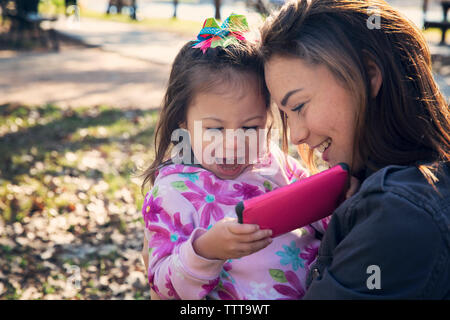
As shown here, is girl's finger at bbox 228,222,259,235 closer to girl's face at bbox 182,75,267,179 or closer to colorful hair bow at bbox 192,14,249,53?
girl's face at bbox 182,75,267,179

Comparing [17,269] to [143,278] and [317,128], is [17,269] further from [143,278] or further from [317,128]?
[317,128]

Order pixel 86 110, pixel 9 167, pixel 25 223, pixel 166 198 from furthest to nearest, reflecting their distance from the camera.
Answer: pixel 86 110 < pixel 9 167 < pixel 25 223 < pixel 166 198

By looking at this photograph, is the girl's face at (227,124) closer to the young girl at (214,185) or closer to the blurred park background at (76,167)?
the young girl at (214,185)

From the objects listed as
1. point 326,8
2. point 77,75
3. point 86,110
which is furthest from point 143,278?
point 77,75

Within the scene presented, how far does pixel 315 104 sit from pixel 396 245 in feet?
2.05

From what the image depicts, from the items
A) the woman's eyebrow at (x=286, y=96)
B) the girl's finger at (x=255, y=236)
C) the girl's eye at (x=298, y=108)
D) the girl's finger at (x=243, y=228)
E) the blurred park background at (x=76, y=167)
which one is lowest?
the blurred park background at (x=76, y=167)

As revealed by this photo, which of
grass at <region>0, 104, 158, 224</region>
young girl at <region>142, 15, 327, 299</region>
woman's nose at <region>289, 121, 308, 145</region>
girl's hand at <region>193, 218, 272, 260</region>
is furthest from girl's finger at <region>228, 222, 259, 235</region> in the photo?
grass at <region>0, 104, 158, 224</region>

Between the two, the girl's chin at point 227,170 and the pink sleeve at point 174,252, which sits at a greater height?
the girl's chin at point 227,170

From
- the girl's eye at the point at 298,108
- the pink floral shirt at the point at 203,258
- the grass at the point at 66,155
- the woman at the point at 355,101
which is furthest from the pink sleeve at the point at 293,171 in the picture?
the grass at the point at 66,155

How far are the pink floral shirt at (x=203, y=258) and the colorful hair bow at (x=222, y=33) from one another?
0.55 meters

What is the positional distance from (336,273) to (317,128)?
1.81ft

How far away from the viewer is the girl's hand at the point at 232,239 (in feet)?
4.96

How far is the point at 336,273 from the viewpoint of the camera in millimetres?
1402

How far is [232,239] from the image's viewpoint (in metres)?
1.53
